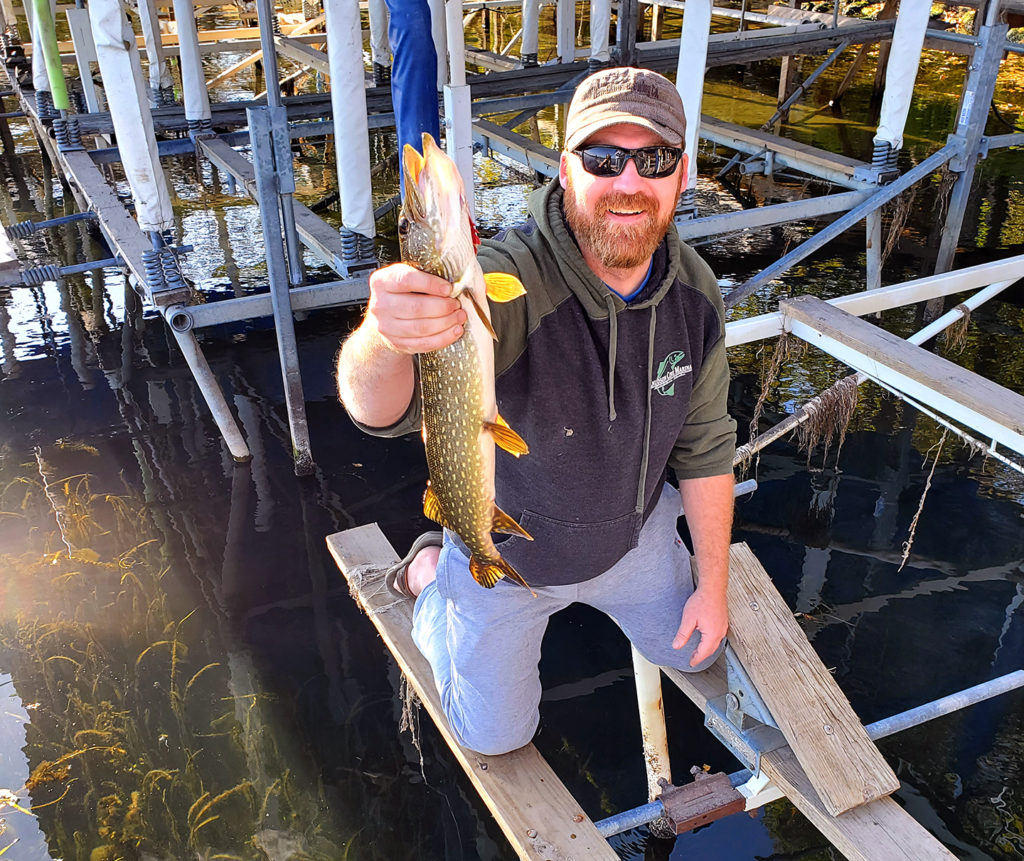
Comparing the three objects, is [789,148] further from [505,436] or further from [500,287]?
[500,287]

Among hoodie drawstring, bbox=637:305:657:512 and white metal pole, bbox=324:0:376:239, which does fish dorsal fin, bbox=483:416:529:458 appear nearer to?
hoodie drawstring, bbox=637:305:657:512

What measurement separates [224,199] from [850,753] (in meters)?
11.1

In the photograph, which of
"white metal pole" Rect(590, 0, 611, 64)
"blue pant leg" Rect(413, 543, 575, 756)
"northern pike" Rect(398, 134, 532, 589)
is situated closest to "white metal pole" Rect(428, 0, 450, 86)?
"white metal pole" Rect(590, 0, 611, 64)

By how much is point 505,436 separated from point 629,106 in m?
1.06

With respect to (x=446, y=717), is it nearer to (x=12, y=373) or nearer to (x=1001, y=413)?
(x=1001, y=413)

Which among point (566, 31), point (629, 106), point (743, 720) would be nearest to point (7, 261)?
point (629, 106)

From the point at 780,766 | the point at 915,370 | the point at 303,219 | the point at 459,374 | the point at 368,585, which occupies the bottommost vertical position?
the point at 368,585

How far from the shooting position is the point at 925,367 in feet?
14.5

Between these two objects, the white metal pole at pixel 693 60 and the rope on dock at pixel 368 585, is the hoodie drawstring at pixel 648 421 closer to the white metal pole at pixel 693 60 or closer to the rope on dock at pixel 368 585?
the rope on dock at pixel 368 585

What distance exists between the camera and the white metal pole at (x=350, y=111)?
555 cm

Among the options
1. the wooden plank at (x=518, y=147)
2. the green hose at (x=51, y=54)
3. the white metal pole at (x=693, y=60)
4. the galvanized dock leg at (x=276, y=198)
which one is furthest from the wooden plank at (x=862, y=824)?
the green hose at (x=51, y=54)

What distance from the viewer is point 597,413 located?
2.88 metres

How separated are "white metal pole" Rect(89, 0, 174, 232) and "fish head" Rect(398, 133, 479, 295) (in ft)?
14.8

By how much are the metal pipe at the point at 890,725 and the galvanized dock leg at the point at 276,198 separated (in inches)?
154
